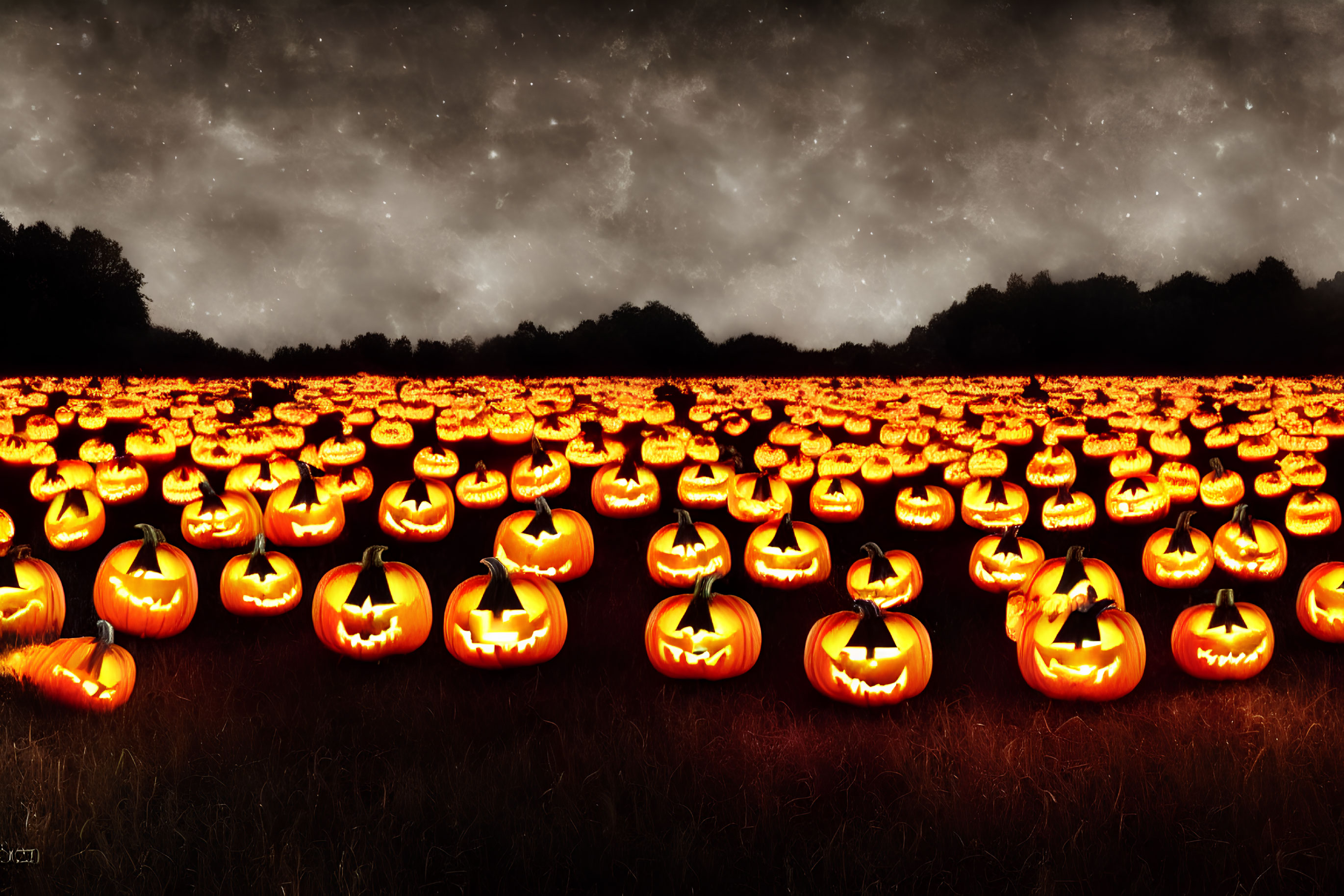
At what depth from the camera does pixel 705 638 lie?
543 cm

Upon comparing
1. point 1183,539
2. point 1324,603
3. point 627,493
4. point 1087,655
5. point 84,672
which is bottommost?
point 84,672

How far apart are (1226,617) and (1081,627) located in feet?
3.71

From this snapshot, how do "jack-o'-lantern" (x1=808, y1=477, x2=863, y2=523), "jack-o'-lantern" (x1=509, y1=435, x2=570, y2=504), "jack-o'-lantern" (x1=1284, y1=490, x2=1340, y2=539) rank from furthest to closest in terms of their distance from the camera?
"jack-o'-lantern" (x1=509, y1=435, x2=570, y2=504)
"jack-o'-lantern" (x1=808, y1=477, x2=863, y2=523)
"jack-o'-lantern" (x1=1284, y1=490, x2=1340, y2=539)

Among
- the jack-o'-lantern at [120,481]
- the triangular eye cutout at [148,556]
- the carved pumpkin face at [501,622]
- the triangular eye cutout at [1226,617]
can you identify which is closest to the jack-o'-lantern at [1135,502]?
the triangular eye cutout at [1226,617]

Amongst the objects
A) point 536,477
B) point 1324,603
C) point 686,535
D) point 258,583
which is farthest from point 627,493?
point 1324,603

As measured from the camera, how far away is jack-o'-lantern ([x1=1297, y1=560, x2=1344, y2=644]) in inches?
234

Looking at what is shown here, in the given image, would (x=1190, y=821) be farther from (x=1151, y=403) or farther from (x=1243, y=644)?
(x=1151, y=403)

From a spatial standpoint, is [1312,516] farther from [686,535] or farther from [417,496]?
[417,496]

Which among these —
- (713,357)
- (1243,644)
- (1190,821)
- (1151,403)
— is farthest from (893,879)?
(713,357)

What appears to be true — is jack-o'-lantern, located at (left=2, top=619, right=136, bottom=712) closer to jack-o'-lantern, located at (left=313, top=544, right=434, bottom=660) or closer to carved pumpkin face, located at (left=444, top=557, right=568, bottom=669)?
jack-o'-lantern, located at (left=313, top=544, right=434, bottom=660)

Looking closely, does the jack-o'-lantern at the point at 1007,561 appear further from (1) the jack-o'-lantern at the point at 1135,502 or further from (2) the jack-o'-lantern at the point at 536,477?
(2) the jack-o'-lantern at the point at 536,477

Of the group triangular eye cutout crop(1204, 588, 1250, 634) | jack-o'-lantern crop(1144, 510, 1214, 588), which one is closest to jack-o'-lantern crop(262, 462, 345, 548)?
triangular eye cutout crop(1204, 588, 1250, 634)

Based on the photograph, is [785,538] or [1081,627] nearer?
[1081,627]

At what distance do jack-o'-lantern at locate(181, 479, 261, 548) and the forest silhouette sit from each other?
78.1 ft
